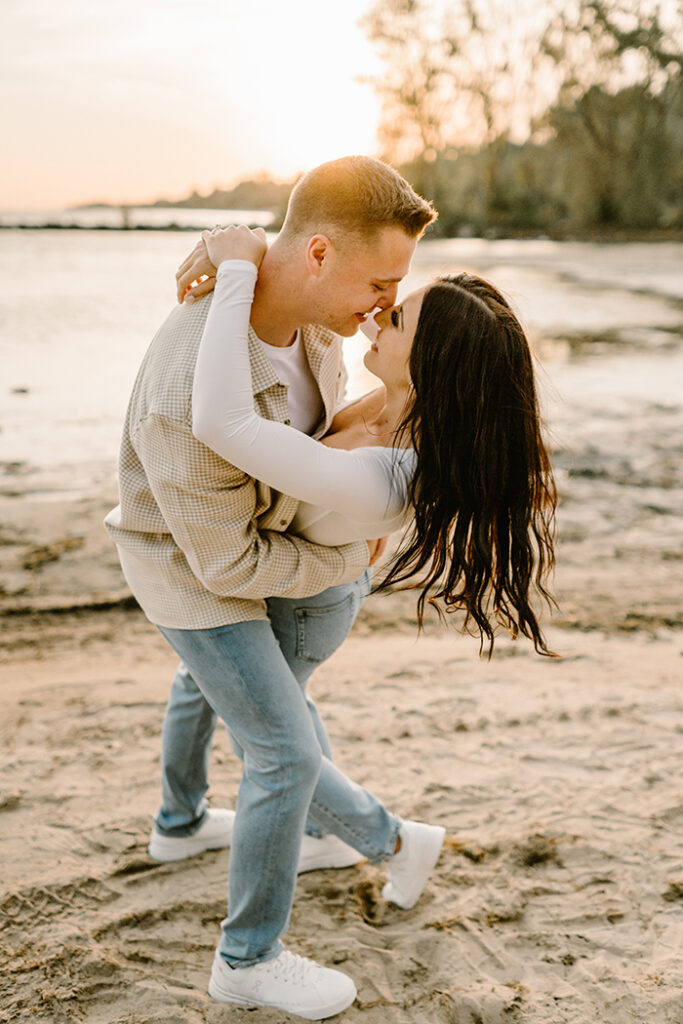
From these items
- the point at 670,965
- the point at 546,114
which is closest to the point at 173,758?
the point at 670,965

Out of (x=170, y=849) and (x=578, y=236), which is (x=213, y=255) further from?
(x=578, y=236)

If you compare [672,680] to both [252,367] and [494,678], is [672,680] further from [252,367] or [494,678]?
[252,367]

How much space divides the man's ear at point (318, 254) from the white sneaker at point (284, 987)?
1.85 m

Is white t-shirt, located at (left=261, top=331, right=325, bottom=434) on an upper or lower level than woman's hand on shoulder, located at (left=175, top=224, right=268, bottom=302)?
lower

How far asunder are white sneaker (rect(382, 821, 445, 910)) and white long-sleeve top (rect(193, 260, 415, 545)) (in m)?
1.24

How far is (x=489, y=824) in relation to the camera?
3.30 m

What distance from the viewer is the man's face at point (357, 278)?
2.38 m

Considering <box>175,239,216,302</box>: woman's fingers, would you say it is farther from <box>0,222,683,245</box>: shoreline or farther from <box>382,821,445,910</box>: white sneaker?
<box>0,222,683,245</box>: shoreline

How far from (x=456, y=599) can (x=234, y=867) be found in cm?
93

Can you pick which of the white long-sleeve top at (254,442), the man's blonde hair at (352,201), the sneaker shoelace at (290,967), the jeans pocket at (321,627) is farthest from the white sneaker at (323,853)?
the man's blonde hair at (352,201)

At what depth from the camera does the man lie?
2.20 m

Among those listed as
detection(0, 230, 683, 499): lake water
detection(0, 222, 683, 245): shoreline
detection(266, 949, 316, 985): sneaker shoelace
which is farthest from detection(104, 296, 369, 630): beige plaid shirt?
detection(0, 222, 683, 245): shoreline

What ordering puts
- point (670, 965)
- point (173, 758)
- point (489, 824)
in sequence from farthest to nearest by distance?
point (489, 824), point (173, 758), point (670, 965)

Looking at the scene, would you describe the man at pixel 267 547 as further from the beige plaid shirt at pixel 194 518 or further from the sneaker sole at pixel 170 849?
the sneaker sole at pixel 170 849
